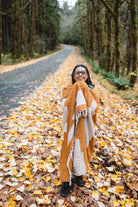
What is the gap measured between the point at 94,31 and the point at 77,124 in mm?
19494

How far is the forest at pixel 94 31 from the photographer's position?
29.5ft

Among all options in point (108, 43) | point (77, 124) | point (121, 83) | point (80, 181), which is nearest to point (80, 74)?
point (77, 124)

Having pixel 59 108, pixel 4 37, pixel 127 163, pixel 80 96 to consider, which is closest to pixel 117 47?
pixel 59 108

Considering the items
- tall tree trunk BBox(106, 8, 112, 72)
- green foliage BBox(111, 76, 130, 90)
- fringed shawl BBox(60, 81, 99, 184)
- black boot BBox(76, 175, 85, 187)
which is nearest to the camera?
fringed shawl BBox(60, 81, 99, 184)

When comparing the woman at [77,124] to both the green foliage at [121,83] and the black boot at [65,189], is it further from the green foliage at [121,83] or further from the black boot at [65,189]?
the green foliage at [121,83]

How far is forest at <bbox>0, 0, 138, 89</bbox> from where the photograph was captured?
354 inches

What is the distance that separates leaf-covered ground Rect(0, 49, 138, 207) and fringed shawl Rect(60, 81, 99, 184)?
1.73ft

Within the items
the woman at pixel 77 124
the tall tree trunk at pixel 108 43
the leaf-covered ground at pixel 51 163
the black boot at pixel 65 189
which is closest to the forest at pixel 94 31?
the tall tree trunk at pixel 108 43

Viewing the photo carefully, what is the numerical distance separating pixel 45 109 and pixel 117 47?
7.05 metres

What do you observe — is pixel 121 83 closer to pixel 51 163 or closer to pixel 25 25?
pixel 51 163

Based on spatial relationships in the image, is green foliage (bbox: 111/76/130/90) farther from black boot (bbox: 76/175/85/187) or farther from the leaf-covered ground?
black boot (bbox: 76/175/85/187)

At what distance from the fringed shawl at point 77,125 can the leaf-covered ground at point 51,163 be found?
527mm

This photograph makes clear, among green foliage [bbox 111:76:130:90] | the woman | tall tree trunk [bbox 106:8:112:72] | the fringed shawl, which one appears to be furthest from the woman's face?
tall tree trunk [bbox 106:8:112:72]

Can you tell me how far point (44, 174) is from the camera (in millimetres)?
2652
